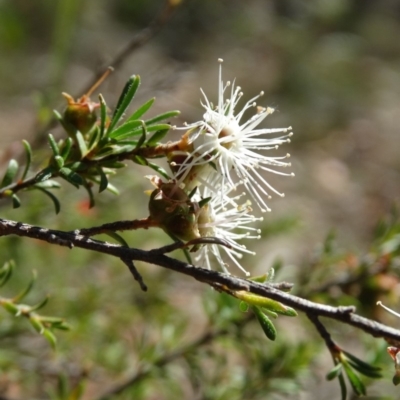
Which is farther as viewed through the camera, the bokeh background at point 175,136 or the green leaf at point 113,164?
the bokeh background at point 175,136

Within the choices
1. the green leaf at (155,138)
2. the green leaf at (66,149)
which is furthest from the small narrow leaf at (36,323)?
the green leaf at (155,138)

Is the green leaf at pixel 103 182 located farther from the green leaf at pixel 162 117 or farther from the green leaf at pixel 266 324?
the green leaf at pixel 266 324

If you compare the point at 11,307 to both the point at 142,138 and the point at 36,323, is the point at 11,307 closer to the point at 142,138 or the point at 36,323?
the point at 36,323

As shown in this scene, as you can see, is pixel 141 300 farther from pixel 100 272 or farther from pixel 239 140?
pixel 239 140

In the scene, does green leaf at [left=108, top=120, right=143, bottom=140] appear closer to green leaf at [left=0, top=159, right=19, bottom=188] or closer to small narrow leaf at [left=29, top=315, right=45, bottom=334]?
green leaf at [left=0, top=159, right=19, bottom=188]

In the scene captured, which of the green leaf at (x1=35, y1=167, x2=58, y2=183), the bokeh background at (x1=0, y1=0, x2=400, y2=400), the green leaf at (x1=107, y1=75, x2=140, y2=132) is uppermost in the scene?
the bokeh background at (x1=0, y1=0, x2=400, y2=400)

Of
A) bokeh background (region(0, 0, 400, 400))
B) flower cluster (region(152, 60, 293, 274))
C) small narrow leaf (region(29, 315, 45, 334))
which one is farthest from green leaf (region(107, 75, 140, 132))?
small narrow leaf (region(29, 315, 45, 334))

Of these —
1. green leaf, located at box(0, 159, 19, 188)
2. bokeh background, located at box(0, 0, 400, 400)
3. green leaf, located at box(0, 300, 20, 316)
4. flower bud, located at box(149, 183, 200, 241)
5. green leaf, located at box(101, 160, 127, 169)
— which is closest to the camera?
flower bud, located at box(149, 183, 200, 241)

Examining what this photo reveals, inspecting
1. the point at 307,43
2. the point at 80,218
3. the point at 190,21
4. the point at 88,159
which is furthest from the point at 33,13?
the point at 88,159

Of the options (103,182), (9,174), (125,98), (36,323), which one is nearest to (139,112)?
(125,98)
